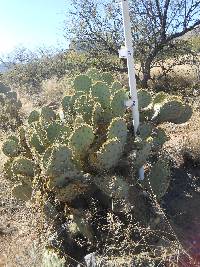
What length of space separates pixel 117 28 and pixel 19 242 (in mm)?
6935

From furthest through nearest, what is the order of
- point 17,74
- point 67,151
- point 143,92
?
point 17,74 → point 143,92 → point 67,151

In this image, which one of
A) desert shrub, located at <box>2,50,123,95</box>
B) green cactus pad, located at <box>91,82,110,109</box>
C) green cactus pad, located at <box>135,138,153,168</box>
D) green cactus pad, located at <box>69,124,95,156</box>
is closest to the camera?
green cactus pad, located at <box>69,124,95,156</box>

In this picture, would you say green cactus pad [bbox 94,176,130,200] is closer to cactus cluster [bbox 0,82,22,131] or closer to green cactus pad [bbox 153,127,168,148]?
green cactus pad [bbox 153,127,168,148]

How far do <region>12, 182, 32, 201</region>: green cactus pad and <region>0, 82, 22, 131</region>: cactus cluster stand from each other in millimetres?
4467

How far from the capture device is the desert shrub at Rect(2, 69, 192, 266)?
4.24 m

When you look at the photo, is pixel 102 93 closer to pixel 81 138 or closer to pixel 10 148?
pixel 81 138

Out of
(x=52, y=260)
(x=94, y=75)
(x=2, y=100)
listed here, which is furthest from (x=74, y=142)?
(x=2, y=100)

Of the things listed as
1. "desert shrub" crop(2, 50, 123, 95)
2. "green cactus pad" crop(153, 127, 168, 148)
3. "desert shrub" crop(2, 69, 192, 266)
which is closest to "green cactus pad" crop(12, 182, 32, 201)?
"desert shrub" crop(2, 69, 192, 266)

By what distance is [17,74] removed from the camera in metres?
Result: 20.9

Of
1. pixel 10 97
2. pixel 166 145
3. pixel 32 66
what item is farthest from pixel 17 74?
pixel 166 145

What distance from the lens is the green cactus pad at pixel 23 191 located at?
15.1 feet

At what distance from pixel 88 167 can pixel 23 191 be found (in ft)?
2.12

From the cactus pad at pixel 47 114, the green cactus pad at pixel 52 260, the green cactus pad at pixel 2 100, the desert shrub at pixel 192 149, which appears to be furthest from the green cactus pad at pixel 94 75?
the green cactus pad at pixel 2 100

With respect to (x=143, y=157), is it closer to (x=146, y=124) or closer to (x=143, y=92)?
(x=146, y=124)
